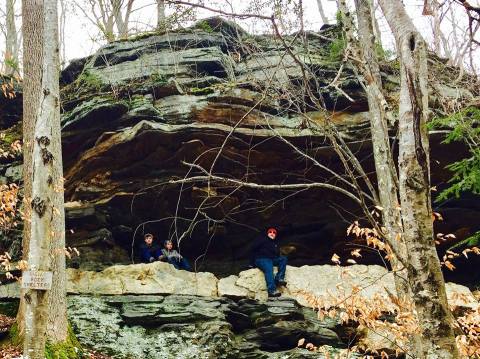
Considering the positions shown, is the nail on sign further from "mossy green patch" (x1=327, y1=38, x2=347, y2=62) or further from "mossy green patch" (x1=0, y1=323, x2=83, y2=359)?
"mossy green patch" (x1=327, y1=38, x2=347, y2=62)

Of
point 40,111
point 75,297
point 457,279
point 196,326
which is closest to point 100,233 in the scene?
point 75,297

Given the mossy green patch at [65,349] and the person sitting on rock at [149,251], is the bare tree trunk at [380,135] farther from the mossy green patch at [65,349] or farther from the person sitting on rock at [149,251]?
the person sitting on rock at [149,251]

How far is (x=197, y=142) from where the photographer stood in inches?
387

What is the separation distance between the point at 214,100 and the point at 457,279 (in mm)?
8171

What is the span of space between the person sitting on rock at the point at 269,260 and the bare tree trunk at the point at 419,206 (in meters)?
7.18

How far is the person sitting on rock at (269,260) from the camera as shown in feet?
31.8

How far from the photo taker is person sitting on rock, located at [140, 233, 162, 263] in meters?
10.5

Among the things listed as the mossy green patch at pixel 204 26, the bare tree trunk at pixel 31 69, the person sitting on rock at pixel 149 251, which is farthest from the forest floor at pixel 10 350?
the mossy green patch at pixel 204 26

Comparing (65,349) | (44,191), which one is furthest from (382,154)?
(65,349)

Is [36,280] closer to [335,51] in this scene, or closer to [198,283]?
[198,283]

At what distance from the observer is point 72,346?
275 inches

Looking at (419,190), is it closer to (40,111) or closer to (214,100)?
(40,111)

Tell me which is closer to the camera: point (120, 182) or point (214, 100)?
point (214, 100)

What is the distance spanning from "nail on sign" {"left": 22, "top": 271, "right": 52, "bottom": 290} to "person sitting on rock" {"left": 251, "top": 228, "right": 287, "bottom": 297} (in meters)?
6.10
